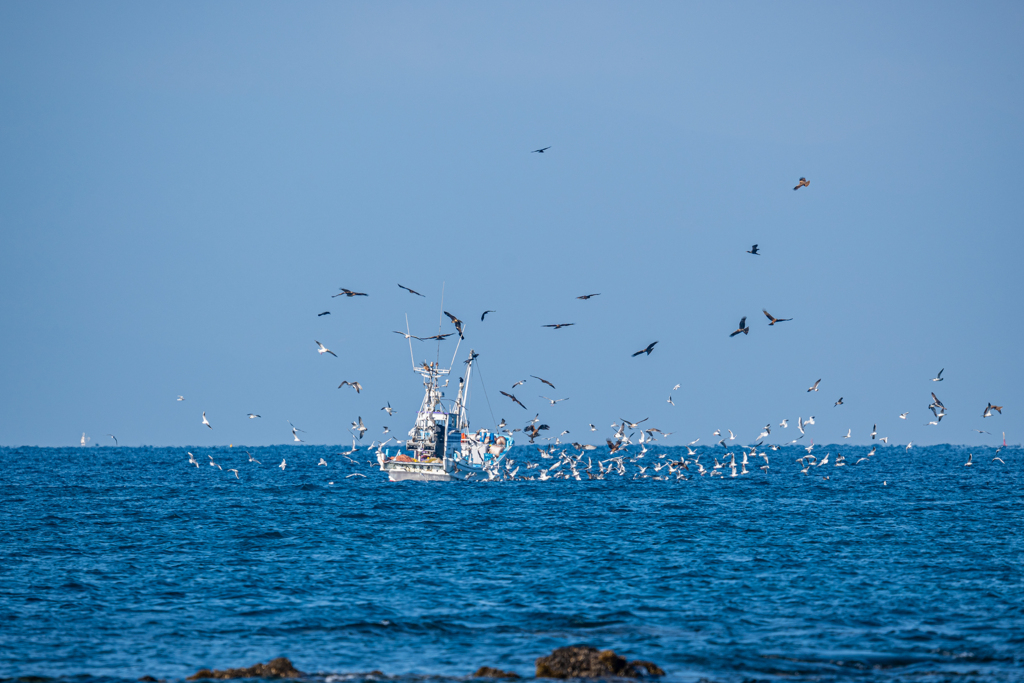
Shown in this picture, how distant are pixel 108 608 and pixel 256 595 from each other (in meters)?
3.85

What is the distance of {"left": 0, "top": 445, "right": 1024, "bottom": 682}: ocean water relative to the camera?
66.3 feet

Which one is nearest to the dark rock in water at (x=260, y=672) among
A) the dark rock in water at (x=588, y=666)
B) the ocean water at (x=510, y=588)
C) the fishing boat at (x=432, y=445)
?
the ocean water at (x=510, y=588)

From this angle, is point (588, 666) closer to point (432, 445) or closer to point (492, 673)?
point (492, 673)

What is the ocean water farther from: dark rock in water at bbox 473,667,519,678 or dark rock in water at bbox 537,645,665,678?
dark rock in water at bbox 537,645,665,678

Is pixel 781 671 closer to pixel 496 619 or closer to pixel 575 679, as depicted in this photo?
pixel 575 679

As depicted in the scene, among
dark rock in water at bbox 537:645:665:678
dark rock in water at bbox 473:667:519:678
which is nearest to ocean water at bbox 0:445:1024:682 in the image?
dark rock in water at bbox 473:667:519:678

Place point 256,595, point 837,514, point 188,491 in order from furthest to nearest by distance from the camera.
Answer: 1. point 188,491
2. point 837,514
3. point 256,595

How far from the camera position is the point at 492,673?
18.1 meters

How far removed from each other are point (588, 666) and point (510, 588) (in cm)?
1015

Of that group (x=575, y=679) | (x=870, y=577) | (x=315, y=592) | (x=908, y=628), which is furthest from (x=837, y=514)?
(x=575, y=679)

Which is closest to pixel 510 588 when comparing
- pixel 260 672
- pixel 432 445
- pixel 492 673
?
pixel 492 673

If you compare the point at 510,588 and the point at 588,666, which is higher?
the point at 588,666

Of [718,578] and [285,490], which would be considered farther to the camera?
[285,490]

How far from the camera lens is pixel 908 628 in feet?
74.6
